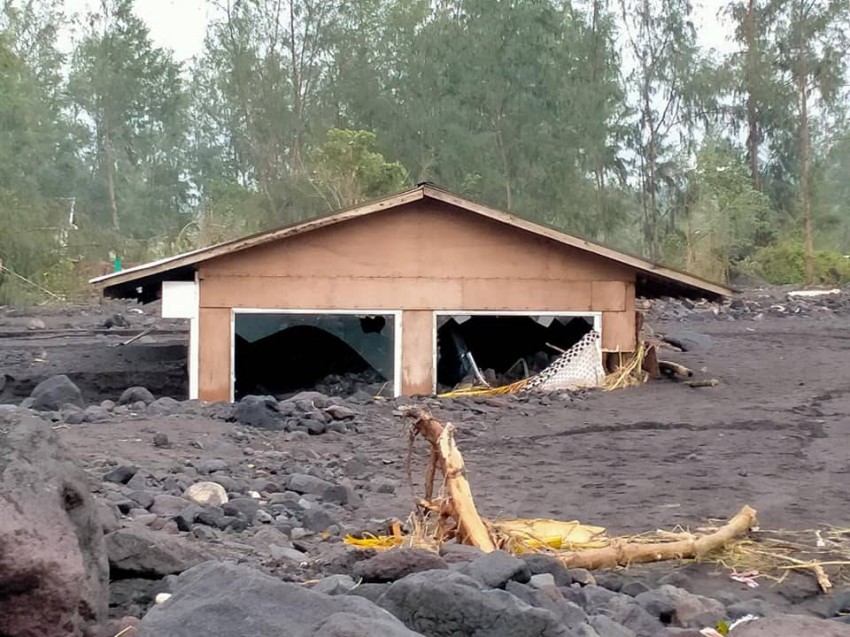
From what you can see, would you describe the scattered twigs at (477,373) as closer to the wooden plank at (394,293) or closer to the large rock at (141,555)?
the wooden plank at (394,293)

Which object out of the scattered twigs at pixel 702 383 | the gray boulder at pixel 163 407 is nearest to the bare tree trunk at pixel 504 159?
the scattered twigs at pixel 702 383

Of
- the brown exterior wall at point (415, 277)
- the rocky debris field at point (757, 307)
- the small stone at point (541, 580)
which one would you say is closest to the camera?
the small stone at point (541, 580)

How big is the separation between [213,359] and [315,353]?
10.3ft

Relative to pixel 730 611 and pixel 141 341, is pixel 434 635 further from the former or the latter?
pixel 141 341

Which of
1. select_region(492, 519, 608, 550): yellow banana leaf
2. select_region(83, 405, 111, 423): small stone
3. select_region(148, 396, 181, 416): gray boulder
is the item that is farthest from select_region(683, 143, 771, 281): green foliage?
select_region(492, 519, 608, 550): yellow banana leaf

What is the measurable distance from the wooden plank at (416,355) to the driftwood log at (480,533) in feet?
29.4

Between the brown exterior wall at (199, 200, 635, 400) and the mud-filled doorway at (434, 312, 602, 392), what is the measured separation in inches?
11.4

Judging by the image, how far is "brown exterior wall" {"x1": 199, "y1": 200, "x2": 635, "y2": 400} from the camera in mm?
15828

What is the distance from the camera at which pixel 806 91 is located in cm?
4625

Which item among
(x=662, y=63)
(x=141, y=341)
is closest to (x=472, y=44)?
(x=662, y=63)

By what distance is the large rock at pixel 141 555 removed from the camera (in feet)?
16.6

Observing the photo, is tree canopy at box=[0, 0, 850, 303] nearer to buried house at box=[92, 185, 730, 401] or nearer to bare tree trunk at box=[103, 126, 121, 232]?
bare tree trunk at box=[103, 126, 121, 232]

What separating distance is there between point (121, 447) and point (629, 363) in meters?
8.85

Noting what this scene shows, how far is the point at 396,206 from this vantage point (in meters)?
16.1
